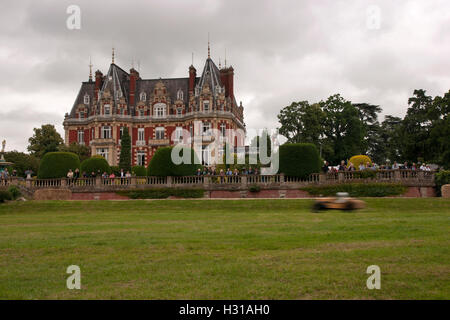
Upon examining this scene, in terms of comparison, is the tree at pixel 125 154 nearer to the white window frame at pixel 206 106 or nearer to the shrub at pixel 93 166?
the white window frame at pixel 206 106

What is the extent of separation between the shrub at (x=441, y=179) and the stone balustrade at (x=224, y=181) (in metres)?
0.47

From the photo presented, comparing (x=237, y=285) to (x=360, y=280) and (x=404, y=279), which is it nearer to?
(x=360, y=280)

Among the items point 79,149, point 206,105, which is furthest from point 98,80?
point 206,105

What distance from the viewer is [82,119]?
277 feet

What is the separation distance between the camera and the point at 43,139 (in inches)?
3322

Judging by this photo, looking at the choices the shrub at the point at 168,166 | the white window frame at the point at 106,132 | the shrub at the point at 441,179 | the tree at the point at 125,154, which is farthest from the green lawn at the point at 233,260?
the white window frame at the point at 106,132

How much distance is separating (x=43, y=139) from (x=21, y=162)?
58.5 feet

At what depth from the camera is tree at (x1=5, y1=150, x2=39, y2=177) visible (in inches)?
2643

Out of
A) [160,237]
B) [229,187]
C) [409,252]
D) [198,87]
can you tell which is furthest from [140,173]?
[409,252]

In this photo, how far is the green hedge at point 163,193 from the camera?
126ft

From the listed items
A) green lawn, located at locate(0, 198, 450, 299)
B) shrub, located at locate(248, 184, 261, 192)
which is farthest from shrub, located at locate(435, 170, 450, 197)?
Result: green lawn, located at locate(0, 198, 450, 299)

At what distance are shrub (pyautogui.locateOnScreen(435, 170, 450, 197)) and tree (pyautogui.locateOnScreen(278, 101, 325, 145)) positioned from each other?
119 ft

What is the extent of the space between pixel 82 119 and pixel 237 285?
3201 inches

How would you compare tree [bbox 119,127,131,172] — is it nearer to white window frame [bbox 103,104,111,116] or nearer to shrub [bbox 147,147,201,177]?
white window frame [bbox 103,104,111,116]
